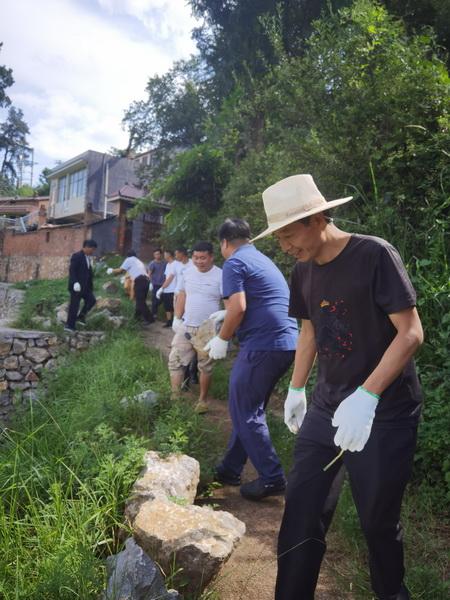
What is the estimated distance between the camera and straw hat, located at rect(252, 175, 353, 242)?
6.43ft

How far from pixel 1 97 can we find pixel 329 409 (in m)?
33.0

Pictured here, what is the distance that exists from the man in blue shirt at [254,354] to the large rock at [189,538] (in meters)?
0.69

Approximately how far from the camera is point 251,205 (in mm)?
8117

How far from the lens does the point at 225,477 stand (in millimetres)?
3619

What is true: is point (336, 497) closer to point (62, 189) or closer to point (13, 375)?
point (13, 375)

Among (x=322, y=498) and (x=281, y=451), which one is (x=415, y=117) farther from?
(x=322, y=498)

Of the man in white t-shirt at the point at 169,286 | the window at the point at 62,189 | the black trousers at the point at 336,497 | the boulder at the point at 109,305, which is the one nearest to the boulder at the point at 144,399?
the black trousers at the point at 336,497

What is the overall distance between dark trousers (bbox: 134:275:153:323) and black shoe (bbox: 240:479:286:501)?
7.19 metres

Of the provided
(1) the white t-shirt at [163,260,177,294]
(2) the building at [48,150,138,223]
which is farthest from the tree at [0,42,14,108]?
(1) the white t-shirt at [163,260,177,294]

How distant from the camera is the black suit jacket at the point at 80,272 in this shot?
29.6 ft

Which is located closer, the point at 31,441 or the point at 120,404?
the point at 31,441

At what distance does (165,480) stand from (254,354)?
971 mm

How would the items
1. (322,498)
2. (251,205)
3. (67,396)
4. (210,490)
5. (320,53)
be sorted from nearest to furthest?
1. (322,498)
2. (210,490)
3. (320,53)
4. (67,396)
5. (251,205)

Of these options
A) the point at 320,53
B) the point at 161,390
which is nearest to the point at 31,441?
the point at 161,390
